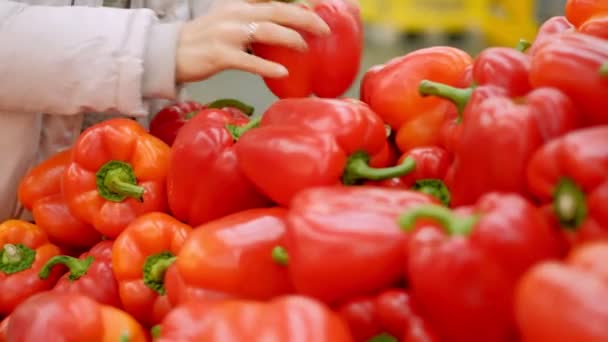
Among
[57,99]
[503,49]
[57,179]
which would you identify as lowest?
[57,179]

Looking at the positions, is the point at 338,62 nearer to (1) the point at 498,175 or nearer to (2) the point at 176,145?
(2) the point at 176,145

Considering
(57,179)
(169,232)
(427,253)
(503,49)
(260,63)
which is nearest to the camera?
(427,253)

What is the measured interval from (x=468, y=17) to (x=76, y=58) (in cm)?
361

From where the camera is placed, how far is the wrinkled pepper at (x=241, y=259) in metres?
0.83

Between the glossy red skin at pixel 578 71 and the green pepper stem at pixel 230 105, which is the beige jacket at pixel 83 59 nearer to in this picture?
the green pepper stem at pixel 230 105

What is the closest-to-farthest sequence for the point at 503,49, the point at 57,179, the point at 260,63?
the point at 503,49 < the point at 260,63 < the point at 57,179

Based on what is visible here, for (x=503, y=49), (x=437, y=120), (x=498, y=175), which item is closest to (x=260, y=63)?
(x=437, y=120)

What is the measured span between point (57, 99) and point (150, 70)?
0.17 m

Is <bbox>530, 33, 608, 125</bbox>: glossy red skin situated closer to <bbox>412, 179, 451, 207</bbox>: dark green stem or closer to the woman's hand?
<bbox>412, 179, 451, 207</bbox>: dark green stem

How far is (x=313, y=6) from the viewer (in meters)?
1.29

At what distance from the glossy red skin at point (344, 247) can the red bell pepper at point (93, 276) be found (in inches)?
16.3

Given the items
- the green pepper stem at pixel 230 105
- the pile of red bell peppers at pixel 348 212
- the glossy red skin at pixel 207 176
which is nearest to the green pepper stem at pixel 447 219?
the pile of red bell peppers at pixel 348 212

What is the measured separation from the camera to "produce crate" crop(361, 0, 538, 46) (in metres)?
4.42

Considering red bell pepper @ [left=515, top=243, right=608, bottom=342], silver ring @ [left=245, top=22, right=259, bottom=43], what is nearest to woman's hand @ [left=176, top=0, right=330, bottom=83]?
silver ring @ [left=245, top=22, right=259, bottom=43]
